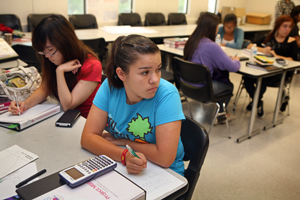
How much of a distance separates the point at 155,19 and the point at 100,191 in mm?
5720

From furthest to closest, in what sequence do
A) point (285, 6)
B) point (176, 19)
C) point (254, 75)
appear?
point (285, 6) < point (176, 19) < point (254, 75)

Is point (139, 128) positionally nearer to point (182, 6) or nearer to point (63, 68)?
point (63, 68)

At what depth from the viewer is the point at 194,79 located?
252cm

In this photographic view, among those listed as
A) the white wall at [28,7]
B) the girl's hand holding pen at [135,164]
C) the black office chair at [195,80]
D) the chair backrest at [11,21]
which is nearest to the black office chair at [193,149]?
the girl's hand holding pen at [135,164]

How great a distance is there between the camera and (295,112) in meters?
3.52

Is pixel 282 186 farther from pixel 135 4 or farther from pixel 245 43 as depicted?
pixel 135 4

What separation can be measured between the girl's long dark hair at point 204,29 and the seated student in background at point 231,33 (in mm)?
1352

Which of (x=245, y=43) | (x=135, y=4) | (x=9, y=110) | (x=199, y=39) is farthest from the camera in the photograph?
(x=135, y=4)

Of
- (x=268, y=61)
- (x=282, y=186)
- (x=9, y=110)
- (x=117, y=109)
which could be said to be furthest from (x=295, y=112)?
(x=9, y=110)

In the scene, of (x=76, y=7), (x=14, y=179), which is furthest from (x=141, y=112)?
(x=76, y=7)

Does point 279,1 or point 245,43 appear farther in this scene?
point 279,1

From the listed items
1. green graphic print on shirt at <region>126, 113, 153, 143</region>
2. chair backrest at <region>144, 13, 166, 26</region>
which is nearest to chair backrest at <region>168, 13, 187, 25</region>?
chair backrest at <region>144, 13, 166, 26</region>

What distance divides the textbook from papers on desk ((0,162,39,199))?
350 millimetres

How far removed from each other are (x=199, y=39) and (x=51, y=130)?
5.73 ft
